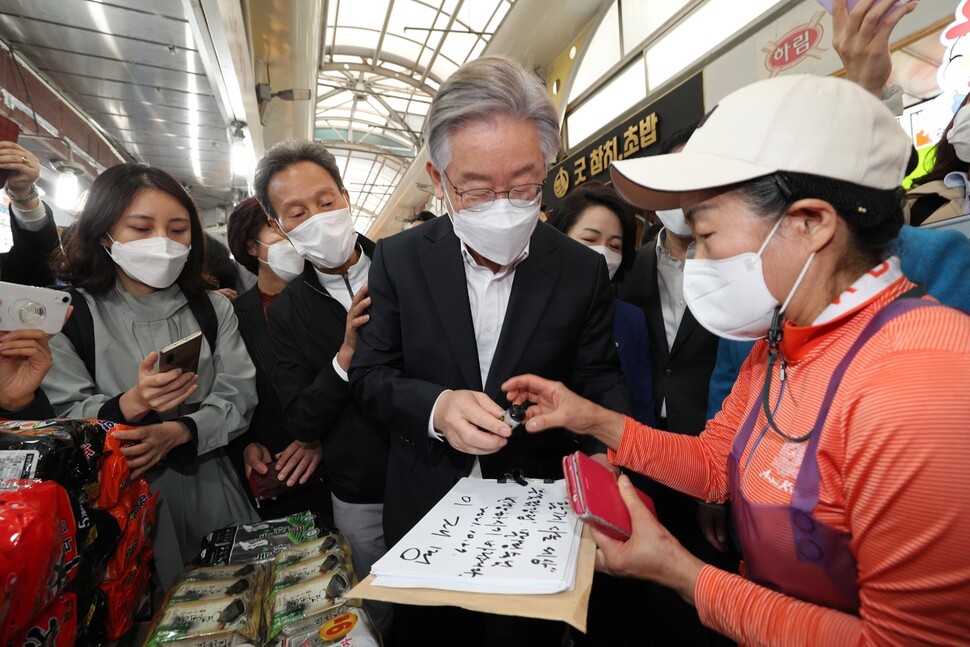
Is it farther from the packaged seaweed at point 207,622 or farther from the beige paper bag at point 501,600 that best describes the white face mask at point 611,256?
the packaged seaweed at point 207,622

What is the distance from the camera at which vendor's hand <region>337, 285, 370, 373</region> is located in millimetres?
1502

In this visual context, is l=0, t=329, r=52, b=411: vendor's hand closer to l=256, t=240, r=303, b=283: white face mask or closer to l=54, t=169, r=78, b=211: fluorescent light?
l=256, t=240, r=303, b=283: white face mask

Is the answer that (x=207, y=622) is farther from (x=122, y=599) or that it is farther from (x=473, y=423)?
(x=473, y=423)

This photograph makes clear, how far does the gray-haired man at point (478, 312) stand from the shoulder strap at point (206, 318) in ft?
2.29

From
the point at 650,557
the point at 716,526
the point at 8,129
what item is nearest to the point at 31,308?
the point at 8,129

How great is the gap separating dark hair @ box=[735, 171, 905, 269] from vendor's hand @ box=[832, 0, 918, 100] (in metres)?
0.69

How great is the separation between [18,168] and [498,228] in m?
1.84

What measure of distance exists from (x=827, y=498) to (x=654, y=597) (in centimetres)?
142

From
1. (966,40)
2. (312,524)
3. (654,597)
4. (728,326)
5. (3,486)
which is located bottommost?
(654,597)

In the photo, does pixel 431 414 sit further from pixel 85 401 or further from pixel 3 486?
pixel 85 401

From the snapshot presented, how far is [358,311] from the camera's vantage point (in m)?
1.51

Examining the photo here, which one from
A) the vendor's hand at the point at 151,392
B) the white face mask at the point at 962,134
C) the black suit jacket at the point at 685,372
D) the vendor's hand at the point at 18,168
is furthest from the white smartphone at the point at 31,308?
the white face mask at the point at 962,134

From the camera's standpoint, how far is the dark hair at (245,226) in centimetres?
221

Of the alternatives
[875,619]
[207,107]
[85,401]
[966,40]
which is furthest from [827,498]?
[207,107]
